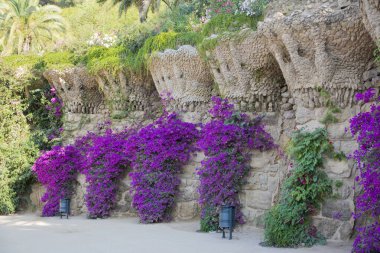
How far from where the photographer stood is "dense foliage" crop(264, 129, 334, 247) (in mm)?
7281

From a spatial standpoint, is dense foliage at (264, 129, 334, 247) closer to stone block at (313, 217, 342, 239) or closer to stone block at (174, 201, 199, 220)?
stone block at (313, 217, 342, 239)

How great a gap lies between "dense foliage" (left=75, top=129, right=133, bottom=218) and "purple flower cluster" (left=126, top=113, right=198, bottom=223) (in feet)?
3.55

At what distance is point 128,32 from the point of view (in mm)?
12664

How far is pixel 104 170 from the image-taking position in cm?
1161

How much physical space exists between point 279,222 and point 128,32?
7149 millimetres

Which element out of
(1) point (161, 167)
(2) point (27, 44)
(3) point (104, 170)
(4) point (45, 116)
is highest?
(2) point (27, 44)

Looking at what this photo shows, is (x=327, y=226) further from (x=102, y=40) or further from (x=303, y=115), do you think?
(x=102, y=40)

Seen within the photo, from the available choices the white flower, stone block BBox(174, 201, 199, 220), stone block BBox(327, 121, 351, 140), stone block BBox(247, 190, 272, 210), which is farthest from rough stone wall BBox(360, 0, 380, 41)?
the white flower

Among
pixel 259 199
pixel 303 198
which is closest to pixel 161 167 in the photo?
pixel 259 199

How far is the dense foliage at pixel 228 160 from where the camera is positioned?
8.98 meters

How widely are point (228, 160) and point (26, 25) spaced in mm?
15675

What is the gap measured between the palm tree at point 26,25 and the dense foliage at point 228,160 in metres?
13.5

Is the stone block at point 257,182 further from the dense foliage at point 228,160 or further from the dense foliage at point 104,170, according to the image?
the dense foliage at point 104,170

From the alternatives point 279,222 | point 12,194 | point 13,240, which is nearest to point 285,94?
point 279,222
